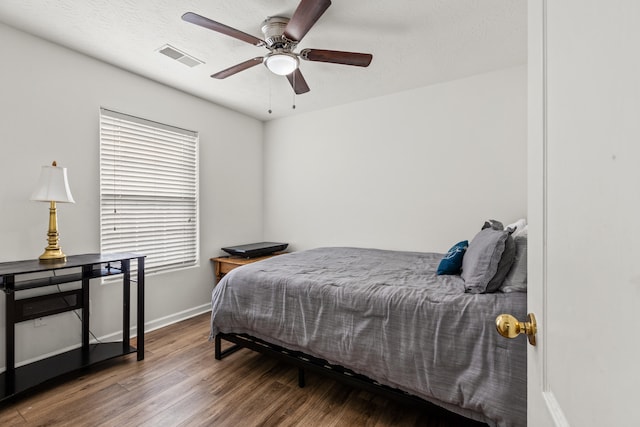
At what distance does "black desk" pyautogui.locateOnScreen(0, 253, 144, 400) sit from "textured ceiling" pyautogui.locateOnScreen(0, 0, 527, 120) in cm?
174

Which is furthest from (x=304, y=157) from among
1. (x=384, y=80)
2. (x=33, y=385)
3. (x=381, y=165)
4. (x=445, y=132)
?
(x=33, y=385)

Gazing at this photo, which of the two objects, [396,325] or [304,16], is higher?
[304,16]

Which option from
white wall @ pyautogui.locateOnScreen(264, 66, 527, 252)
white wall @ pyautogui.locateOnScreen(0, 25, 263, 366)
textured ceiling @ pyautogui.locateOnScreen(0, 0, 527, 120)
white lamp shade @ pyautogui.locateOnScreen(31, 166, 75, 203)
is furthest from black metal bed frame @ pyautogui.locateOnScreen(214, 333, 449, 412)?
textured ceiling @ pyautogui.locateOnScreen(0, 0, 527, 120)

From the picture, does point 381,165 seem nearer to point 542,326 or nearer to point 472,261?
point 472,261

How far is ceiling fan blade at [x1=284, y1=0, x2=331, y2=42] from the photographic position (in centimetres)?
164

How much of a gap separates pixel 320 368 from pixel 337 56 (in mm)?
2130

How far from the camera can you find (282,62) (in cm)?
218

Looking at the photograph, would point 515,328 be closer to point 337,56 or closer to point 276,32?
point 337,56

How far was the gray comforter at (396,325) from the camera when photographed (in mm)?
1397

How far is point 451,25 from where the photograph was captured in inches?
87.5

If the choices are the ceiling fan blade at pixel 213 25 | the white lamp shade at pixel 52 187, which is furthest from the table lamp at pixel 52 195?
the ceiling fan blade at pixel 213 25

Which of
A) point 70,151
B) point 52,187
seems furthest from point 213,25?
point 70,151

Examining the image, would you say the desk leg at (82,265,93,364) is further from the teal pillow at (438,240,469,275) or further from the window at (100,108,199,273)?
the teal pillow at (438,240,469,275)

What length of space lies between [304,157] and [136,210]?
2140 millimetres
